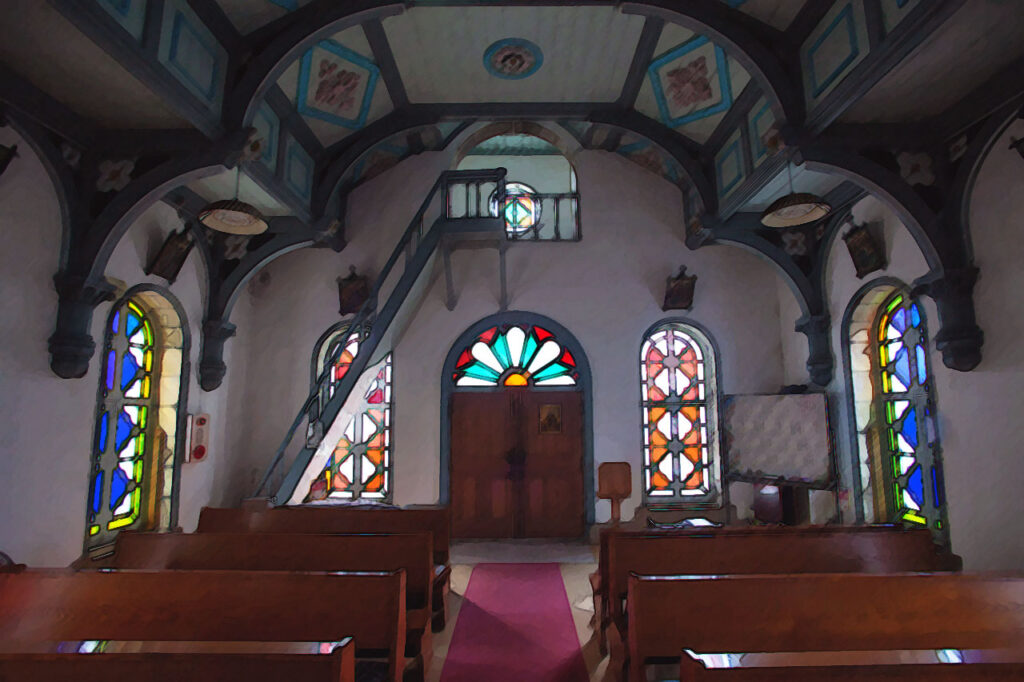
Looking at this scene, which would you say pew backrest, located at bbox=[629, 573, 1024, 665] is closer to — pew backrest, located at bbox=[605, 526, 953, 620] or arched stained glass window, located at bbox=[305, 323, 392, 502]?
pew backrest, located at bbox=[605, 526, 953, 620]

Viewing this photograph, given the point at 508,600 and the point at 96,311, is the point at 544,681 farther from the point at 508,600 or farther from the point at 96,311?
the point at 96,311

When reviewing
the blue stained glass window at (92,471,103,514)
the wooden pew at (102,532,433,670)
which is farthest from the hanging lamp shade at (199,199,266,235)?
the blue stained glass window at (92,471,103,514)

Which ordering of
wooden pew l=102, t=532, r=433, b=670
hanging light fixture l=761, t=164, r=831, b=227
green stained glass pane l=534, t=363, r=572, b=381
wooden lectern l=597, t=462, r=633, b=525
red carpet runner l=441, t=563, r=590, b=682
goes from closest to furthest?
wooden pew l=102, t=532, r=433, b=670 → red carpet runner l=441, t=563, r=590, b=682 → hanging light fixture l=761, t=164, r=831, b=227 → wooden lectern l=597, t=462, r=633, b=525 → green stained glass pane l=534, t=363, r=572, b=381

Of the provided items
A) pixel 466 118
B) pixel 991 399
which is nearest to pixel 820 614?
pixel 991 399

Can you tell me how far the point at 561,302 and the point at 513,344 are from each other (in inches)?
36.8

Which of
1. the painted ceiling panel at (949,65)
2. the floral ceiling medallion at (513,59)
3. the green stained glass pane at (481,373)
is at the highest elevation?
the floral ceiling medallion at (513,59)

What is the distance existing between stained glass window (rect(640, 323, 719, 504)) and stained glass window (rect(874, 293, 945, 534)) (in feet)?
7.16

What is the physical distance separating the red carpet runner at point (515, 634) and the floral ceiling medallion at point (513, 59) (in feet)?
18.1

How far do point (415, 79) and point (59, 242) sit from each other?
155 inches

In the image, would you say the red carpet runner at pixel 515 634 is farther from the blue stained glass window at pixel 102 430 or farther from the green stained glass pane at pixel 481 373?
the blue stained glass window at pixel 102 430

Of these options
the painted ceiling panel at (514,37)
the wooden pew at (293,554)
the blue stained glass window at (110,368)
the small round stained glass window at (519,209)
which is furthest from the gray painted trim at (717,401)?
the blue stained glass window at (110,368)

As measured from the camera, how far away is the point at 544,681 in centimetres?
362

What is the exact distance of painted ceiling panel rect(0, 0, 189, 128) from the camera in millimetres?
3514

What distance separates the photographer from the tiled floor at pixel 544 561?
3972 mm
